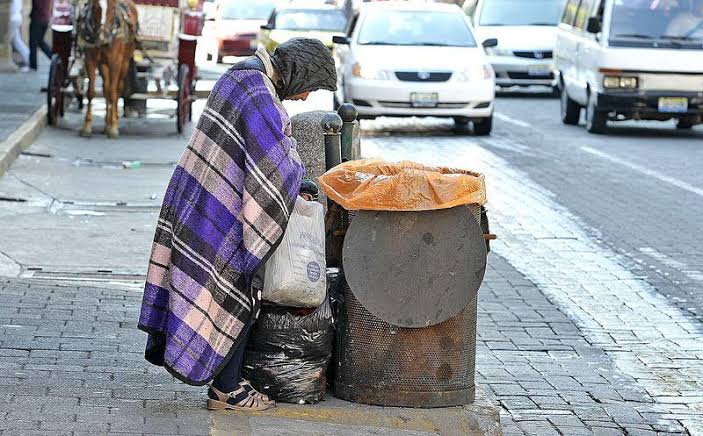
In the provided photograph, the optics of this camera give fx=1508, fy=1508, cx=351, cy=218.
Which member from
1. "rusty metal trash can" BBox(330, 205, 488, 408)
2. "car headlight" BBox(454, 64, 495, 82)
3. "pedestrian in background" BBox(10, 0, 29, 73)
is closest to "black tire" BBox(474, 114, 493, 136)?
"car headlight" BBox(454, 64, 495, 82)

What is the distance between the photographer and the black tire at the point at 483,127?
19.8 m

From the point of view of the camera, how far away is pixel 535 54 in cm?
2659

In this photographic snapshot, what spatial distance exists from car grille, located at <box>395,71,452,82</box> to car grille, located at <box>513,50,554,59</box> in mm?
7188

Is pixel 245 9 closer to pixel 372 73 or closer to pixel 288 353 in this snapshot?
pixel 372 73

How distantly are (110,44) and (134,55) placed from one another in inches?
51.2

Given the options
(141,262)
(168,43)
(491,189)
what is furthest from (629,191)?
(168,43)

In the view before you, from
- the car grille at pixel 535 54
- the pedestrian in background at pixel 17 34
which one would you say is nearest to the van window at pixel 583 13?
the car grille at pixel 535 54

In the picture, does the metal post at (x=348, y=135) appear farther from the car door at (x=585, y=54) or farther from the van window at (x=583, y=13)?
the van window at (x=583, y=13)

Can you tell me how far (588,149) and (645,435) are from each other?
12.2m

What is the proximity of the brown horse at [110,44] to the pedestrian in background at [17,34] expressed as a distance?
29.6ft

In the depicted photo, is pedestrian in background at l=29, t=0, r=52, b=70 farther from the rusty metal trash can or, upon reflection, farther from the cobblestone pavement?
the rusty metal trash can

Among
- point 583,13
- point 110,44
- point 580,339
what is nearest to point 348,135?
point 580,339

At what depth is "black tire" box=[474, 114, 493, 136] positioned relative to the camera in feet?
65.1

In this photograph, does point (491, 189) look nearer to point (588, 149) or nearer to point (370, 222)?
point (588, 149)
